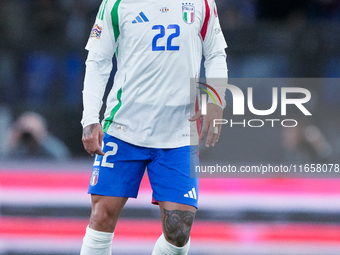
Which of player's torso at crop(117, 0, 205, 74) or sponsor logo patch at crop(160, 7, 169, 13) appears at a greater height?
sponsor logo patch at crop(160, 7, 169, 13)

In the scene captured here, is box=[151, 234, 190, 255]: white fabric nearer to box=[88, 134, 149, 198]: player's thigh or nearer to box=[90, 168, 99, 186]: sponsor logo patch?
box=[88, 134, 149, 198]: player's thigh

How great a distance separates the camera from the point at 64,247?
11.0 ft

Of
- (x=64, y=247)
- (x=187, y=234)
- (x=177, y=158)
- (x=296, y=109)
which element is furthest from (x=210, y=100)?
(x=296, y=109)

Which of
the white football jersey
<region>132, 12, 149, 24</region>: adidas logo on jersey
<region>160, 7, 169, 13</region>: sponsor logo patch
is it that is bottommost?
the white football jersey

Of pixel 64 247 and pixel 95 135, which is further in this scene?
pixel 64 247

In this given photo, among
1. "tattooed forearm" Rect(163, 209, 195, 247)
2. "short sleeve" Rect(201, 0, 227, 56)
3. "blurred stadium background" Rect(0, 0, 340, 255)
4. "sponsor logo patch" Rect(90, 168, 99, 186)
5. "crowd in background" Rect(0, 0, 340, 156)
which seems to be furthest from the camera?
"crowd in background" Rect(0, 0, 340, 156)

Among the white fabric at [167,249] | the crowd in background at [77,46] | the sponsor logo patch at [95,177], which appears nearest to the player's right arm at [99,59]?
the sponsor logo patch at [95,177]

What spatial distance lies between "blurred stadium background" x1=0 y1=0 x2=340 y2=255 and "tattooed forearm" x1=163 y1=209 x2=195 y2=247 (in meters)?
1.48

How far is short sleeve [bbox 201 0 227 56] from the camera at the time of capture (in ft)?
7.00

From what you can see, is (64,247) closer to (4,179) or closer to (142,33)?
(4,179)

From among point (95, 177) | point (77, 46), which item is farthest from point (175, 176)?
point (77, 46)

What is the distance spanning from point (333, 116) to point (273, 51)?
91cm

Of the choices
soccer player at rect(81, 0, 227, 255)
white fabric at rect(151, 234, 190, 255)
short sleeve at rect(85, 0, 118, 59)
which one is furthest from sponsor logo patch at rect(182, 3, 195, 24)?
white fabric at rect(151, 234, 190, 255)

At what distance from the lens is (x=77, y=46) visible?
469 cm
